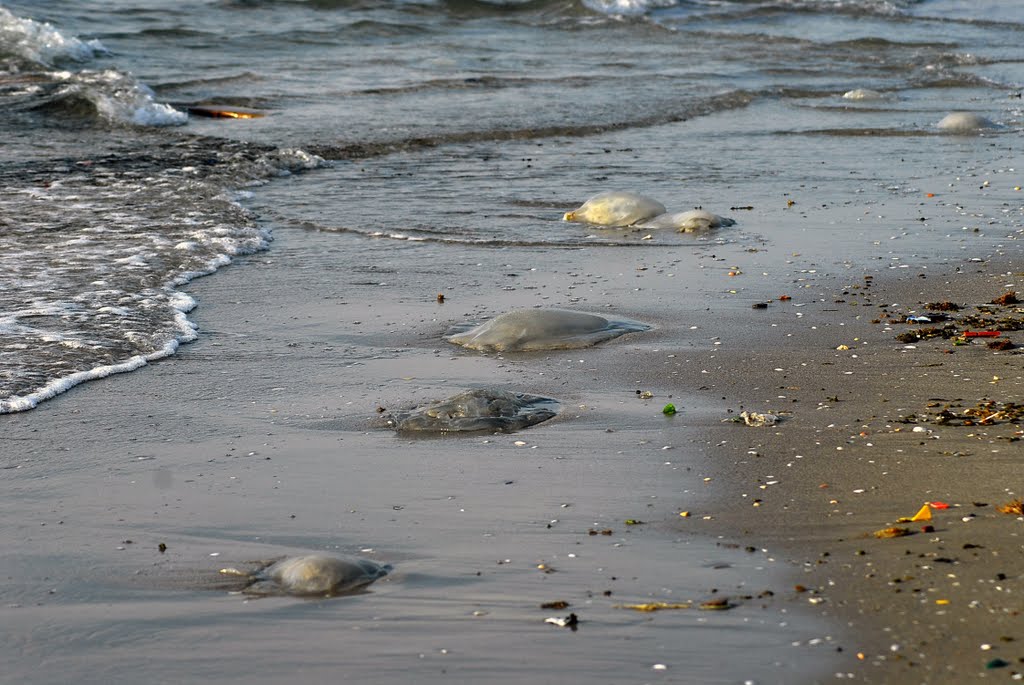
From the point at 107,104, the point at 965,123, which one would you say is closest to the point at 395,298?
the point at 965,123

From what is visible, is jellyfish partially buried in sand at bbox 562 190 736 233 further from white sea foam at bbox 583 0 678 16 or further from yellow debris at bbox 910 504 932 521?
white sea foam at bbox 583 0 678 16

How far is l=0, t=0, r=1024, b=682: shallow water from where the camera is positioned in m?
3.17

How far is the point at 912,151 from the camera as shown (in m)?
10.9

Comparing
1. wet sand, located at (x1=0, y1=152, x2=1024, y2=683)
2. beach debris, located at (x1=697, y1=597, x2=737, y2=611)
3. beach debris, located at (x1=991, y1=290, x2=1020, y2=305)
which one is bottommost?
wet sand, located at (x1=0, y1=152, x2=1024, y2=683)

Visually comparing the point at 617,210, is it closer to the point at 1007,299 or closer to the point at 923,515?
the point at 1007,299

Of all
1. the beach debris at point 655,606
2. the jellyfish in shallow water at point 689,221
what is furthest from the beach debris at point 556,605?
the jellyfish in shallow water at point 689,221

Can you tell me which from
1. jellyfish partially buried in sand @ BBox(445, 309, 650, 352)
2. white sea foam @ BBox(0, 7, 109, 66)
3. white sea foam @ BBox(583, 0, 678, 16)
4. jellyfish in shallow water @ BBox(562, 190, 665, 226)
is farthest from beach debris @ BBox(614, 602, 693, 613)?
white sea foam @ BBox(583, 0, 678, 16)

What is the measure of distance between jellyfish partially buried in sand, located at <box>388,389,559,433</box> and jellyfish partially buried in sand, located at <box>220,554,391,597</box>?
1.15m

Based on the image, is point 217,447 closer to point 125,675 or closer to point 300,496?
point 300,496

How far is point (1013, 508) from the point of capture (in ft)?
11.6

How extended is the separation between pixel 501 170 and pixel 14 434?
246 inches

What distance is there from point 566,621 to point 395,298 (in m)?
3.65

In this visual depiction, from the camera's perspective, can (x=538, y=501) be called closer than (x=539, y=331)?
Yes

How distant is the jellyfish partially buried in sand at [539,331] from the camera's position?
5602mm
